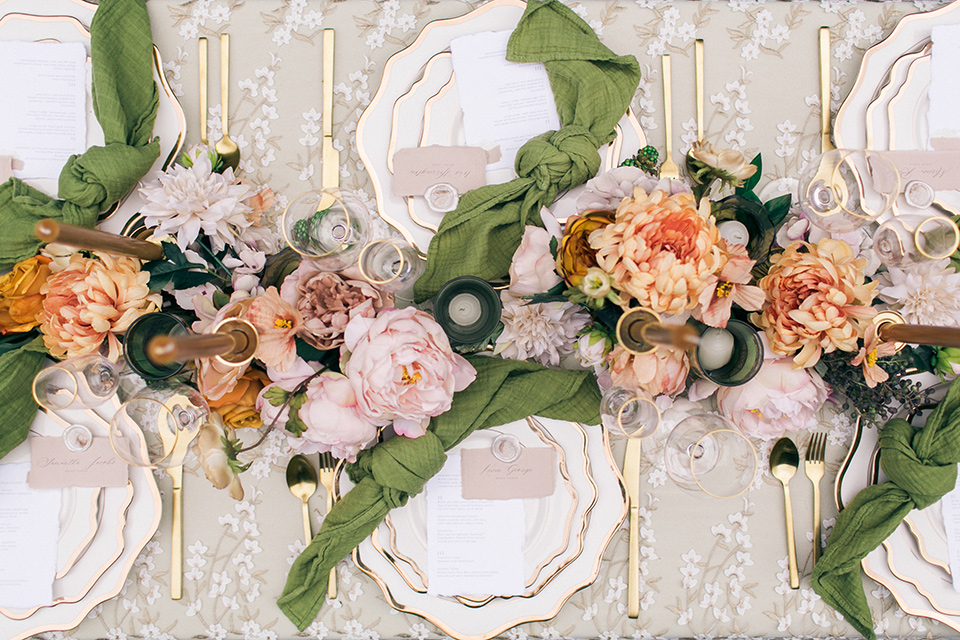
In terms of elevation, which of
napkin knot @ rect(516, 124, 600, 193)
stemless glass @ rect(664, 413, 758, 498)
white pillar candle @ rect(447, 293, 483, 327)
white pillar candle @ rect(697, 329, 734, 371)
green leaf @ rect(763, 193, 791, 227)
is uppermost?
napkin knot @ rect(516, 124, 600, 193)

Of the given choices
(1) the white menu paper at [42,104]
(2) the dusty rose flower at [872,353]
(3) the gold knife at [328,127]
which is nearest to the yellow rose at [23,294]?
(1) the white menu paper at [42,104]

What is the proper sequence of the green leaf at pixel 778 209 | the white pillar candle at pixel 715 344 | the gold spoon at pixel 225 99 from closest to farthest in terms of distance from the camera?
the white pillar candle at pixel 715 344 < the green leaf at pixel 778 209 < the gold spoon at pixel 225 99

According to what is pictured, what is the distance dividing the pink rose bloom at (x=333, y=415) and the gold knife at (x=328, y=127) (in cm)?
37

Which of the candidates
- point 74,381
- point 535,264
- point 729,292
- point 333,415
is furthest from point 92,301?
point 729,292

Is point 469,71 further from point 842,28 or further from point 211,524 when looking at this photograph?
point 211,524

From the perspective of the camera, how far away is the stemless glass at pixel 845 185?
31.3 inches

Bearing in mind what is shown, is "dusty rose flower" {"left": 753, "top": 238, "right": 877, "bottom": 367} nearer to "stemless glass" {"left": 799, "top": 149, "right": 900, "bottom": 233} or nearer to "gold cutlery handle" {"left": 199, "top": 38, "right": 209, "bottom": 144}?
"stemless glass" {"left": 799, "top": 149, "right": 900, "bottom": 233}

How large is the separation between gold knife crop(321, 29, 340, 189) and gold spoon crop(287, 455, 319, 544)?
0.46m

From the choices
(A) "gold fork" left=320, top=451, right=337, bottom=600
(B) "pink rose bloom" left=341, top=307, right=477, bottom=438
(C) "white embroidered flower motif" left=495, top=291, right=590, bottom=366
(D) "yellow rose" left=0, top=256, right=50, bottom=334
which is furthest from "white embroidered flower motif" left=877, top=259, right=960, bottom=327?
(D) "yellow rose" left=0, top=256, right=50, bottom=334

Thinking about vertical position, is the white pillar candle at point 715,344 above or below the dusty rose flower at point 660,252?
below

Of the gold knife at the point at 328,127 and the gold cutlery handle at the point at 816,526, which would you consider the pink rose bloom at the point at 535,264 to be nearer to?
the gold knife at the point at 328,127

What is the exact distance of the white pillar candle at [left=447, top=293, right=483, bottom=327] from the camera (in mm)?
824

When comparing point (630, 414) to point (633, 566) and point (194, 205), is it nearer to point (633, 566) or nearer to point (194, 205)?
point (633, 566)

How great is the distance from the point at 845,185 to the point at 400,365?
0.66 meters
